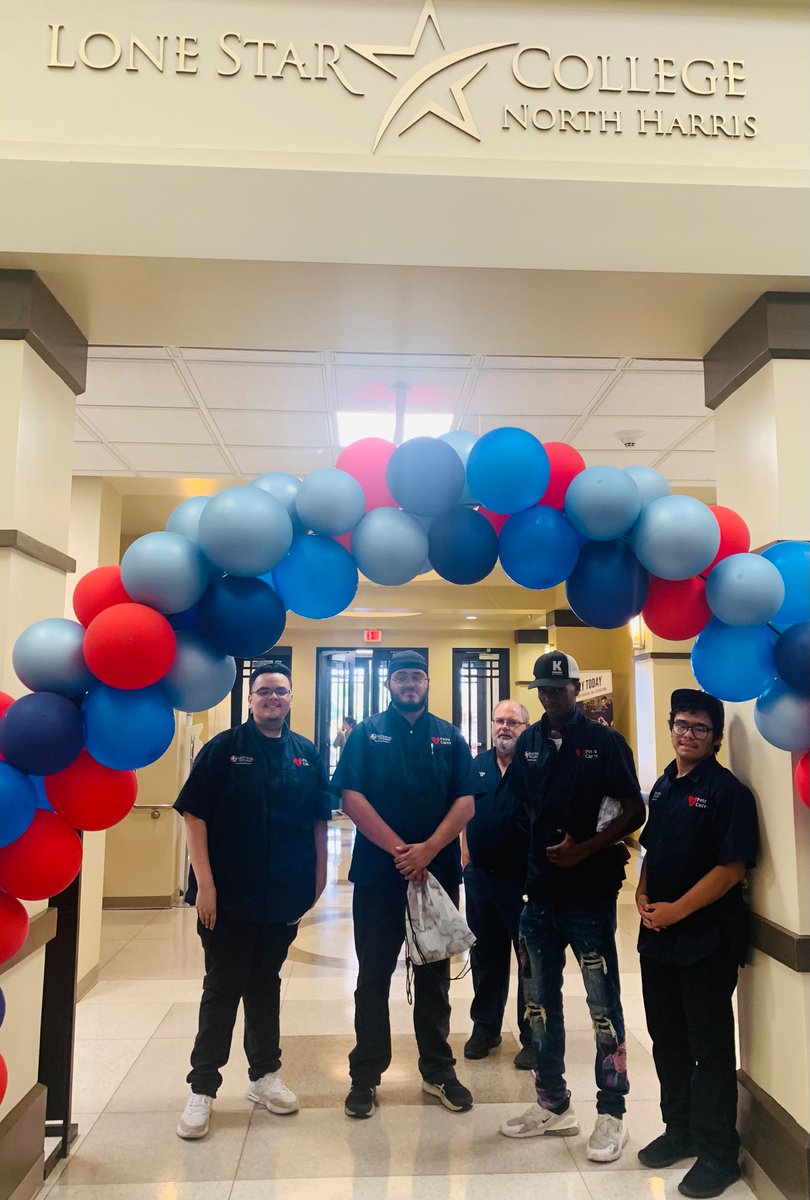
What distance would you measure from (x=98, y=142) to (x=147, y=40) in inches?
14.1

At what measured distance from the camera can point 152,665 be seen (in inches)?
79.3

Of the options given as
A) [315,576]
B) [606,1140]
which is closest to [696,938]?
[606,1140]

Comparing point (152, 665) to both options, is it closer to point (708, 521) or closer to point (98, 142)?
point (708, 521)

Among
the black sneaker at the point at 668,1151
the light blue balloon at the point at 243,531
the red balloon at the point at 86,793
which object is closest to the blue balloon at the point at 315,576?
the light blue balloon at the point at 243,531

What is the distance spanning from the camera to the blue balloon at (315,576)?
225 cm

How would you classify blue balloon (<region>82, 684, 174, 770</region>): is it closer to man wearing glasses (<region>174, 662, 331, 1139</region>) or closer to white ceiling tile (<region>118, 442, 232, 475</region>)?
man wearing glasses (<region>174, 662, 331, 1139</region>)

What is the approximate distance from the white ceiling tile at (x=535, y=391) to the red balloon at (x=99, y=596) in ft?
6.54

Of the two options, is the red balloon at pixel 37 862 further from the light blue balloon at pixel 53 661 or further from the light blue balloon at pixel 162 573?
the light blue balloon at pixel 162 573

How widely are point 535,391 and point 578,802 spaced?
1.83 meters

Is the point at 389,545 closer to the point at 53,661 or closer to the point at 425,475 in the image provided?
the point at 425,475

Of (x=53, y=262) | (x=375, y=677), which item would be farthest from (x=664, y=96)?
(x=375, y=677)

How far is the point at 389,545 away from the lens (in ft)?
7.39

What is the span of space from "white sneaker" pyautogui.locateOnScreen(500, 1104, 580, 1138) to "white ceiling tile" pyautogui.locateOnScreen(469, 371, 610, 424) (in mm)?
2797

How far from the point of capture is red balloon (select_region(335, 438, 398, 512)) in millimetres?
2389
